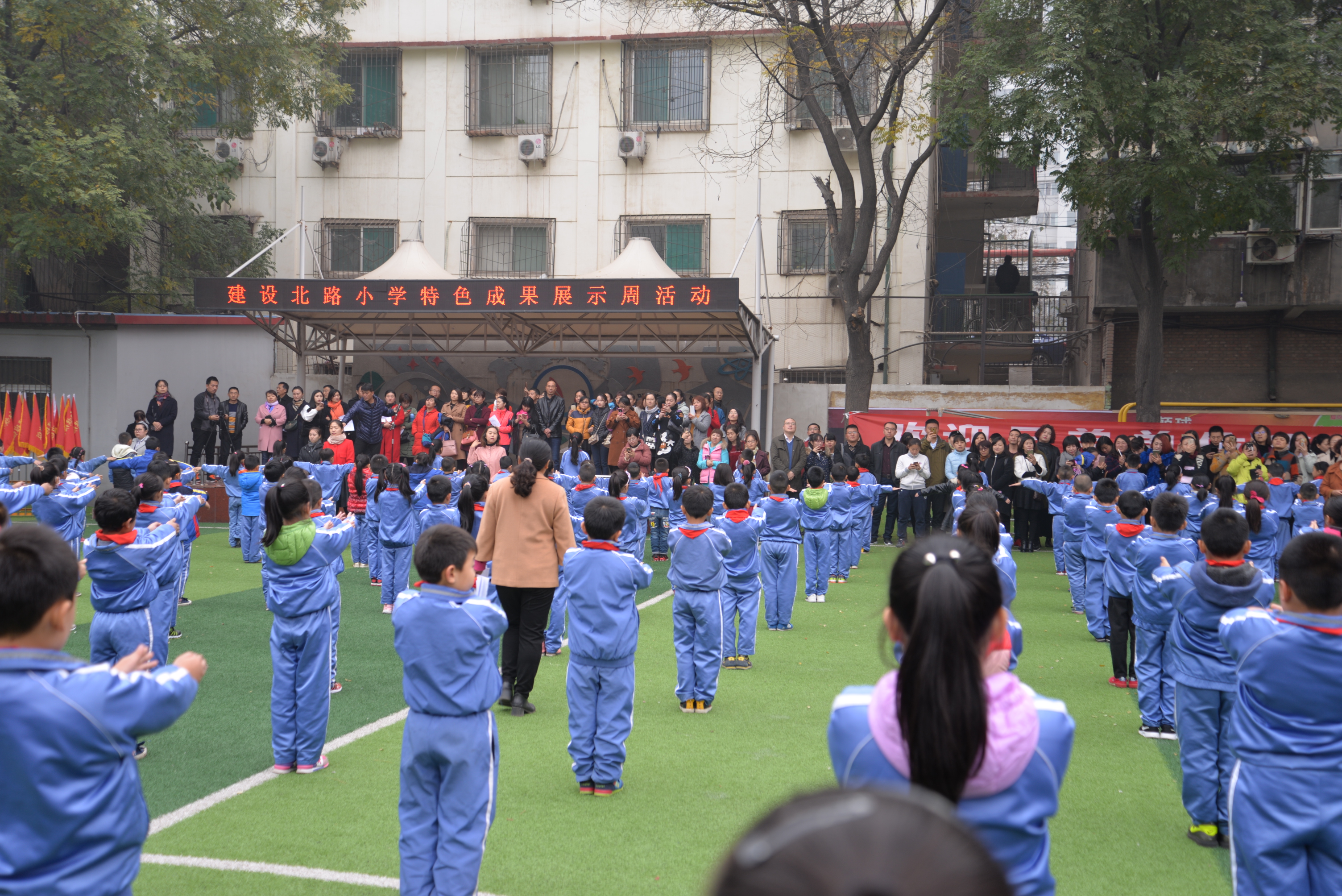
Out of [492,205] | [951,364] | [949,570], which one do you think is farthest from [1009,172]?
[949,570]

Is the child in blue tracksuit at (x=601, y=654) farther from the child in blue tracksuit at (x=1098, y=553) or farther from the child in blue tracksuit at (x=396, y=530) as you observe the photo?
the child in blue tracksuit at (x=1098, y=553)

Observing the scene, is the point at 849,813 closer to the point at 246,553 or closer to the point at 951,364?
the point at 246,553

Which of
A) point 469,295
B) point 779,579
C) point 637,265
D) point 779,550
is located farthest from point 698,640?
point 637,265

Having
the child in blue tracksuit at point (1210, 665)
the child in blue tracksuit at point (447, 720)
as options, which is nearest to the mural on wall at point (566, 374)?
the child in blue tracksuit at point (1210, 665)

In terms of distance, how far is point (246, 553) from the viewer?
13.9m

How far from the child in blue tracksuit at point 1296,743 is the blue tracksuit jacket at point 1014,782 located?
172 cm

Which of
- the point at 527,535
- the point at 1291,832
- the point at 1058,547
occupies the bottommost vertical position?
the point at 1058,547

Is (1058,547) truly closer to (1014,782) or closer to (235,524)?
(235,524)

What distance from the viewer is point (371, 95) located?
915 inches

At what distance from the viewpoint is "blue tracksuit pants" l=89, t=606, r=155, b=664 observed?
6062mm

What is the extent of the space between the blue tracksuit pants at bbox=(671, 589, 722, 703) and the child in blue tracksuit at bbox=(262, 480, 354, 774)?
245 centimetres

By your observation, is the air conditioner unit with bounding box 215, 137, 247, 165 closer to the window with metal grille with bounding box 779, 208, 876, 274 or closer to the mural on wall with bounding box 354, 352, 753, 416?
the mural on wall with bounding box 354, 352, 753, 416

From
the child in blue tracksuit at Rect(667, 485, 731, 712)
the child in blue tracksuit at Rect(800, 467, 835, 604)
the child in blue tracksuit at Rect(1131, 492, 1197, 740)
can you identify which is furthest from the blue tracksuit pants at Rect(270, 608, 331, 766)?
the child in blue tracksuit at Rect(800, 467, 835, 604)

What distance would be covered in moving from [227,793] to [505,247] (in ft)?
61.1
